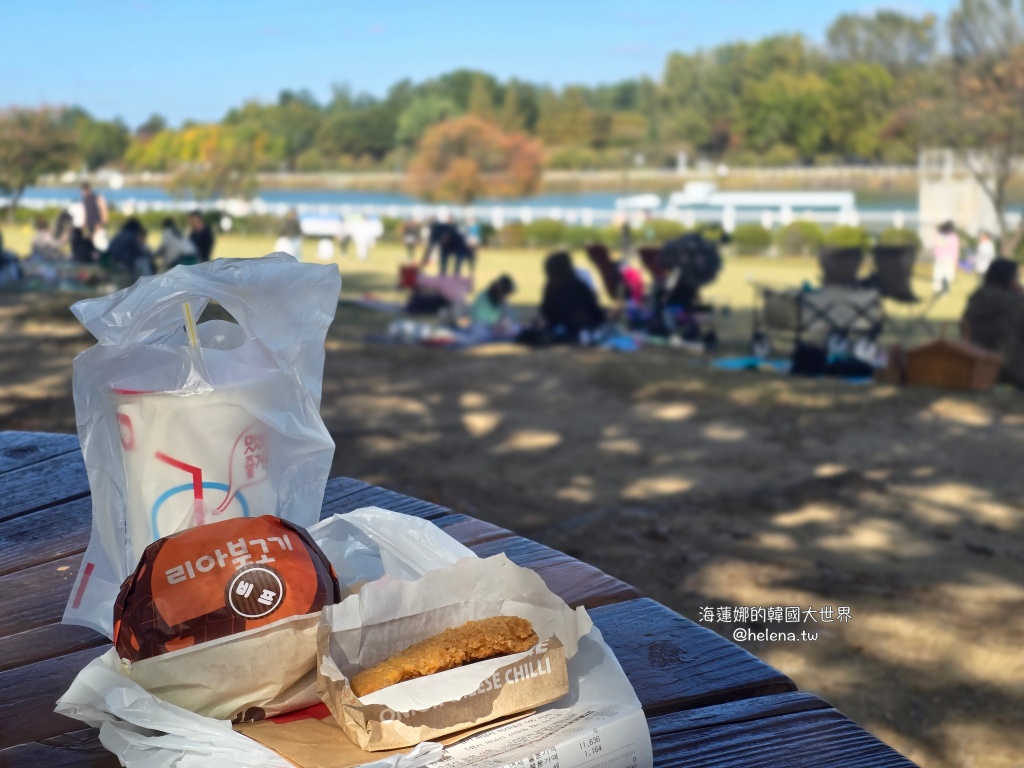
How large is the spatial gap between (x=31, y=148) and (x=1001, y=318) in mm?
27008

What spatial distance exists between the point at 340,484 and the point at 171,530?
2.30 ft

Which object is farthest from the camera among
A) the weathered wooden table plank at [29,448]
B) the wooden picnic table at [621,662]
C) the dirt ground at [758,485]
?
the dirt ground at [758,485]

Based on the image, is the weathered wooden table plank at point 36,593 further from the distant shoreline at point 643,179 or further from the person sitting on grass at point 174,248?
the distant shoreline at point 643,179

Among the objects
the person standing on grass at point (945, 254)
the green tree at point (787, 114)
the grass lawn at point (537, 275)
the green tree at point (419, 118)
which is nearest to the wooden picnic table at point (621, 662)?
the grass lawn at point (537, 275)

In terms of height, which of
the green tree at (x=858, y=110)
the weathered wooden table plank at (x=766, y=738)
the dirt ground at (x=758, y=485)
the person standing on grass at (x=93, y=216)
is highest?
the green tree at (x=858, y=110)

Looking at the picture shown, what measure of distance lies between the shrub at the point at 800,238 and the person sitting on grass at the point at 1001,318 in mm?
12671

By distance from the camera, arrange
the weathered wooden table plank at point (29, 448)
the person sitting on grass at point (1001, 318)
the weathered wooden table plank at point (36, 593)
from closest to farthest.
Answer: the weathered wooden table plank at point (36, 593)
the weathered wooden table plank at point (29, 448)
the person sitting on grass at point (1001, 318)

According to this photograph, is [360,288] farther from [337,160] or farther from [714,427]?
[337,160]

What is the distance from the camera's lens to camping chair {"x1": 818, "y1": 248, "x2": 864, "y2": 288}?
11.1m

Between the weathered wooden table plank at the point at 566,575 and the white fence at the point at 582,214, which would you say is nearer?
the weathered wooden table plank at the point at 566,575

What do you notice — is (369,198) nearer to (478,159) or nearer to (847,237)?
(478,159)

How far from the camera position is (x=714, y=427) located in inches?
274

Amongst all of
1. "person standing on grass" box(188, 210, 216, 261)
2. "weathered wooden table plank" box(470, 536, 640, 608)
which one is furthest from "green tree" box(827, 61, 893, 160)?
"weathered wooden table plank" box(470, 536, 640, 608)

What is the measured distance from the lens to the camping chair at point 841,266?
1111 centimetres
